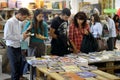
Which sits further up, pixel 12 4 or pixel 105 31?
pixel 12 4

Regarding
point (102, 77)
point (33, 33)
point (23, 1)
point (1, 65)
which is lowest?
point (1, 65)

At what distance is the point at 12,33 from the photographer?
16.8 feet

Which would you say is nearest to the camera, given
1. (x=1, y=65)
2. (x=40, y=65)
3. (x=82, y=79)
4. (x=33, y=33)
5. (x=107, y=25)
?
(x=82, y=79)

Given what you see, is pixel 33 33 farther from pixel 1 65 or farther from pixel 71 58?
pixel 1 65

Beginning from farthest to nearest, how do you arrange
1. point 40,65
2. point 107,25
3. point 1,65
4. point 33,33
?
point 107,25, point 1,65, point 33,33, point 40,65

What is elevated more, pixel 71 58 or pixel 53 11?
pixel 53 11

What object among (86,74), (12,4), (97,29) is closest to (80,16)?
(86,74)

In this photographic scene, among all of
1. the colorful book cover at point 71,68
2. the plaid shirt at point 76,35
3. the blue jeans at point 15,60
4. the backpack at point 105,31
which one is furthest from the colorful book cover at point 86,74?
the backpack at point 105,31

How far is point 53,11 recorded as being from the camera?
917cm

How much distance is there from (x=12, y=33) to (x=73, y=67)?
5.36ft

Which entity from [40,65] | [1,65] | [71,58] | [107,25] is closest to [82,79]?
[40,65]

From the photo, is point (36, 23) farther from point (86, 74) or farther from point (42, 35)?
point (86, 74)

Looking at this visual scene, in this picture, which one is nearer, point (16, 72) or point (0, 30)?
point (16, 72)

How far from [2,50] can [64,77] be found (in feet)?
12.2
